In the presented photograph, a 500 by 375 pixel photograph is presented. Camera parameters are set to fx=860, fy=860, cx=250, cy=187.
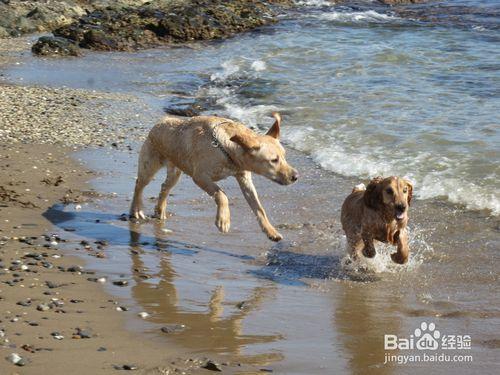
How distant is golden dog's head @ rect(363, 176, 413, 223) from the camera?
7.18m

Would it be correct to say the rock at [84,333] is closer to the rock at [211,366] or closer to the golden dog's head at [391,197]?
the rock at [211,366]

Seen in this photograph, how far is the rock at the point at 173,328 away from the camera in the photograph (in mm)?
5637

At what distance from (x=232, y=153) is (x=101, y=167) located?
3060 mm

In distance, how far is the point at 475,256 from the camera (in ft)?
25.4

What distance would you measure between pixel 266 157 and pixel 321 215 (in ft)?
5.49

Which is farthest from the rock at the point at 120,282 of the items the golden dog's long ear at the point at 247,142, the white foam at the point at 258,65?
the white foam at the point at 258,65

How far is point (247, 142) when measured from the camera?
24.8ft

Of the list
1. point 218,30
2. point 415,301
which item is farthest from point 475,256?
point 218,30

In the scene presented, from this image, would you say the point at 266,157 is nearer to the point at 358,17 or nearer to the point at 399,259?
the point at 399,259

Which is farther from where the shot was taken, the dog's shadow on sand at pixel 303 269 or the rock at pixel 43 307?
the dog's shadow on sand at pixel 303 269

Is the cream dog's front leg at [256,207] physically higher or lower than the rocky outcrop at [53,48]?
higher

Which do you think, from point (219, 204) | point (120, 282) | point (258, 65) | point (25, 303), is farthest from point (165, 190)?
point (258, 65)

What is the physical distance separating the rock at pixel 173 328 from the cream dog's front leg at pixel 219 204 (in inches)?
81.3

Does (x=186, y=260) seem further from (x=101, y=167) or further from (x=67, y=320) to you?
(x=101, y=167)
